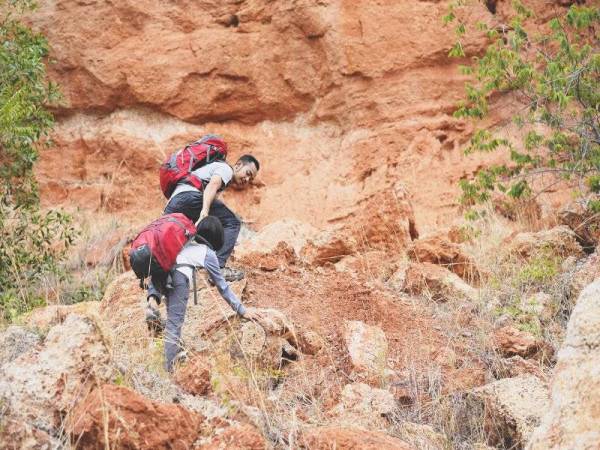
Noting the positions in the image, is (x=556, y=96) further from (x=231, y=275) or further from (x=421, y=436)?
(x=421, y=436)

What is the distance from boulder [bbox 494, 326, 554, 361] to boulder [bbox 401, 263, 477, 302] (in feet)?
4.56

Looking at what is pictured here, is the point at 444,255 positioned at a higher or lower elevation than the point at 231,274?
lower

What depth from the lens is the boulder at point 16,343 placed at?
378 cm

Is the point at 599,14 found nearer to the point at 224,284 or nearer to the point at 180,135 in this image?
the point at 224,284

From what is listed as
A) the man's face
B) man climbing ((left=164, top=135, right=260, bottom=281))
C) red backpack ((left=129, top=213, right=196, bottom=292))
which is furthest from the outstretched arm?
red backpack ((left=129, top=213, right=196, bottom=292))

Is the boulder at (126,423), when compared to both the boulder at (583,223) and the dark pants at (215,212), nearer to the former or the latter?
the dark pants at (215,212)

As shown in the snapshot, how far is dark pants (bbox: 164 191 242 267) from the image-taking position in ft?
18.3

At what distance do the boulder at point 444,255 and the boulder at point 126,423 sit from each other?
477 cm

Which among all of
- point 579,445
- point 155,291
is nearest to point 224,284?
point 155,291

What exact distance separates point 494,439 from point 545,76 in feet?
15.0

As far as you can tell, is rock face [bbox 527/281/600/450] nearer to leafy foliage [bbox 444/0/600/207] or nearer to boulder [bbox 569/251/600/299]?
boulder [bbox 569/251/600/299]

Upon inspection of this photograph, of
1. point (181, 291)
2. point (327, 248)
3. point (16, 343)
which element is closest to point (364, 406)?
point (181, 291)

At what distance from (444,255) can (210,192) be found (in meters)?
2.88

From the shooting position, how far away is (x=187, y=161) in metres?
5.77
